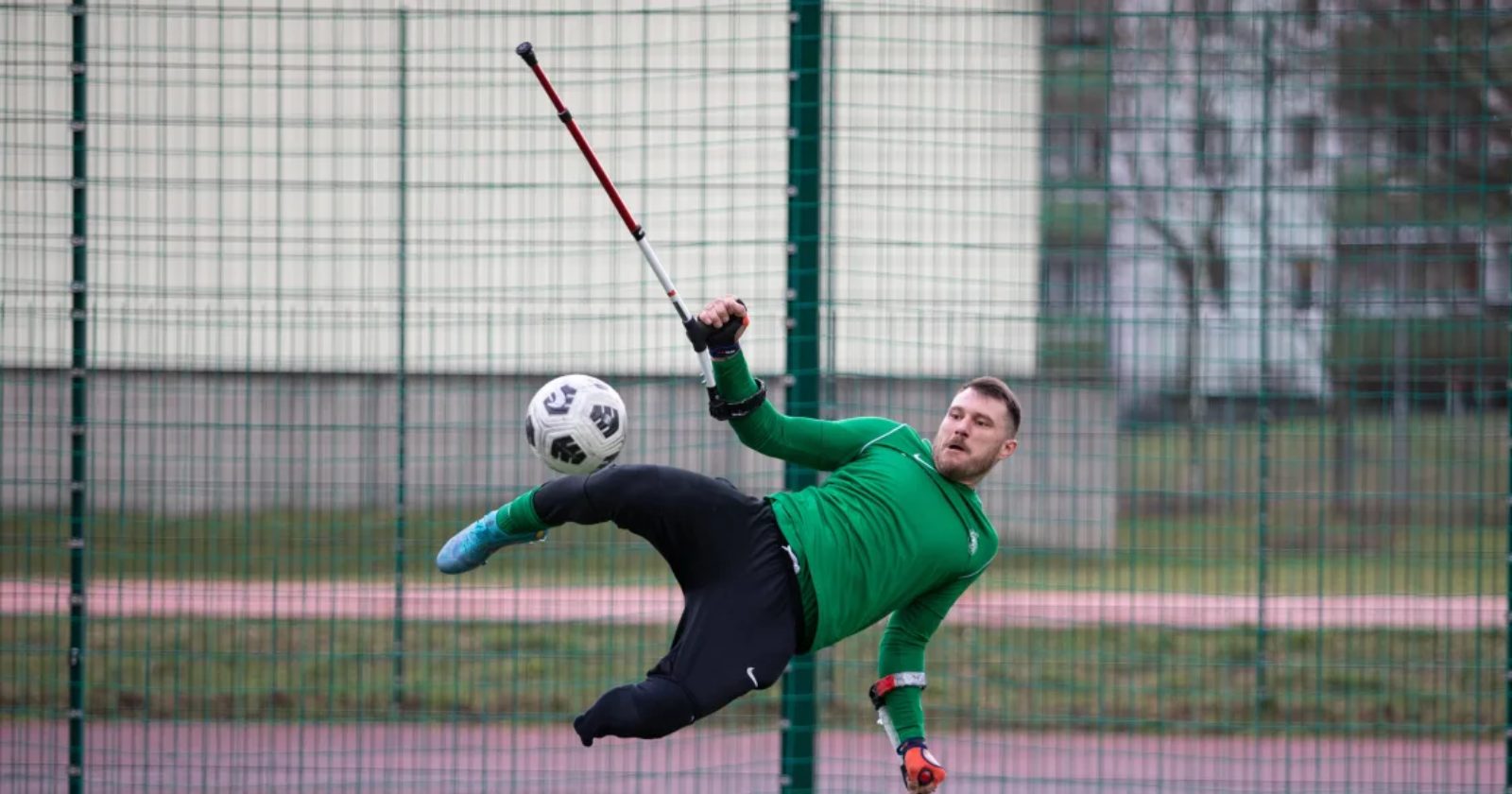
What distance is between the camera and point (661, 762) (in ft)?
23.3

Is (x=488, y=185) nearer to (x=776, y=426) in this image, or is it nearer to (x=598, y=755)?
(x=776, y=426)

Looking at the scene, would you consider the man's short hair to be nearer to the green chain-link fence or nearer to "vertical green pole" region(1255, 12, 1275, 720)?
the green chain-link fence

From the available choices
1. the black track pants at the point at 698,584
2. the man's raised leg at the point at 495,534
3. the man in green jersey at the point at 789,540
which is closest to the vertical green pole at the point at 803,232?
the man in green jersey at the point at 789,540

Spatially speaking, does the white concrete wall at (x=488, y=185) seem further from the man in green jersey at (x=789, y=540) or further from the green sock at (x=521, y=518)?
the green sock at (x=521, y=518)

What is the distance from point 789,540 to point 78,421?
295 cm

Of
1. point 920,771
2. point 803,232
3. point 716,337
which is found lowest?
point 920,771

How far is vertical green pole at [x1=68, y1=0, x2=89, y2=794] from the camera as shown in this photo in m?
5.64

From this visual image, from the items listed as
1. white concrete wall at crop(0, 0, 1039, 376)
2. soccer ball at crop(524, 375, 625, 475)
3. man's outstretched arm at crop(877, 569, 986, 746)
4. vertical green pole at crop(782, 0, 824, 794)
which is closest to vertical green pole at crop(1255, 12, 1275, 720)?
white concrete wall at crop(0, 0, 1039, 376)

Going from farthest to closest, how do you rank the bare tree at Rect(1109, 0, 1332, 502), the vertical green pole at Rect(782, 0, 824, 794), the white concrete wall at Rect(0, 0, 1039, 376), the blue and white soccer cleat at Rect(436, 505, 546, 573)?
the bare tree at Rect(1109, 0, 1332, 502) < the white concrete wall at Rect(0, 0, 1039, 376) < the vertical green pole at Rect(782, 0, 824, 794) < the blue and white soccer cleat at Rect(436, 505, 546, 573)

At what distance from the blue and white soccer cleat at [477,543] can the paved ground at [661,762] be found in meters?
1.92

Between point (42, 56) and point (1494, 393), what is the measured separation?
19.2 feet

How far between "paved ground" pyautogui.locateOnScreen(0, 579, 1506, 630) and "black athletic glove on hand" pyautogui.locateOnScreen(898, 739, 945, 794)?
165 cm

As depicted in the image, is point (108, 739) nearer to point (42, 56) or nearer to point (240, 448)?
point (240, 448)

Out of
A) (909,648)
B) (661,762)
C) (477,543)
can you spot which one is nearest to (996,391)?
(909,648)
